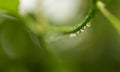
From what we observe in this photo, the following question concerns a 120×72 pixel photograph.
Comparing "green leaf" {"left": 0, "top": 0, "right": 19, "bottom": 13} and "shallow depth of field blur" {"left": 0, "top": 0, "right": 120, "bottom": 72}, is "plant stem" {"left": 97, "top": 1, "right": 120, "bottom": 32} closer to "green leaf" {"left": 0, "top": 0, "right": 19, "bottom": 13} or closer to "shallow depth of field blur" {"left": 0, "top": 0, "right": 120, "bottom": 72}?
"shallow depth of field blur" {"left": 0, "top": 0, "right": 120, "bottom": 72}

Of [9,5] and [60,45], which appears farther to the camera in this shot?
[60,45]

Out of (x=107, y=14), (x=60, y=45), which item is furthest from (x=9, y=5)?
(x=60, y=45)

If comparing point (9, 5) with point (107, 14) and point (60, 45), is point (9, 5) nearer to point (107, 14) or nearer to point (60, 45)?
point (107, 14)

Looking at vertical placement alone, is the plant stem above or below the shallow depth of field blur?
below

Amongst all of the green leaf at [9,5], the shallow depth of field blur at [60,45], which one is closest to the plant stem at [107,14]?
the shallow depth of field blur at [60,45]

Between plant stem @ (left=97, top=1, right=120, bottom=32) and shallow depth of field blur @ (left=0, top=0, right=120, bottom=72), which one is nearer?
plant stem @ (left=97, top=1, right=120, bottom=32)

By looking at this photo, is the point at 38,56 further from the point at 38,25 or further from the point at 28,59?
the point at 38,25

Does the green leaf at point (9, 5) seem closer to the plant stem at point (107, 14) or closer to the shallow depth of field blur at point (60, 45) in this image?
the shallow depth of field blur at point (60, 45)

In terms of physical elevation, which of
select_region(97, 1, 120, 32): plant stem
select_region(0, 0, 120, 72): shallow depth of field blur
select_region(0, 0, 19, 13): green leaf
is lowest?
select_region(97, 1, 120, 32): plant stem

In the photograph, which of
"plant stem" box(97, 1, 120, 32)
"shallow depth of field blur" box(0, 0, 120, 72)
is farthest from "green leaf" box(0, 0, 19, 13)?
"plant stem" box(97, 1, 120, 32)
